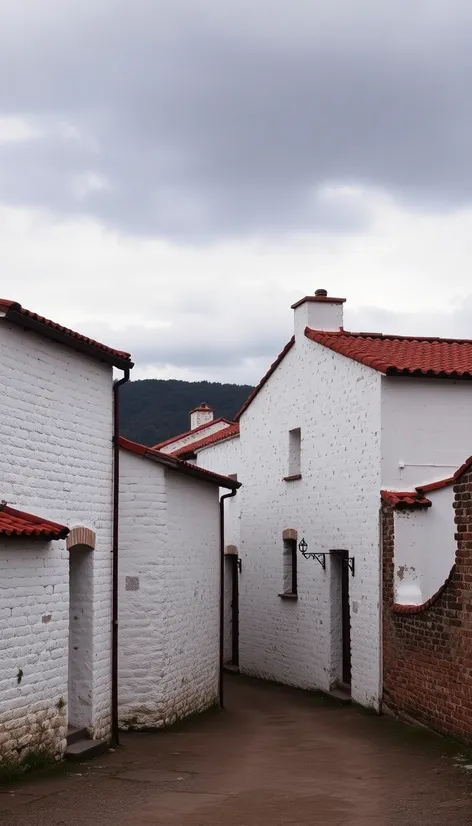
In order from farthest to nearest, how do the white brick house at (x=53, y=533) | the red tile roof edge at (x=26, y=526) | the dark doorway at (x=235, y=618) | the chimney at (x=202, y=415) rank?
the chimney at (x=202, y=415) → the dark doorway at (x=235, y=618) → the white brick house at (x=53, y=533) → the red tile roof edge at (x=26, y=526)

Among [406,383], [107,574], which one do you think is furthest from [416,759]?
[406,383]

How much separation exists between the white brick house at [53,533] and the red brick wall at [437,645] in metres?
4.43

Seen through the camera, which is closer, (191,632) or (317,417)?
(191,632)

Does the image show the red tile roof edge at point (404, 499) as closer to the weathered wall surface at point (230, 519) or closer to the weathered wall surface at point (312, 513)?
the weathered wall surface at point (312, 513)

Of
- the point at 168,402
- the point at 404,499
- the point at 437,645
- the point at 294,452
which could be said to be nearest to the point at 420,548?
the point at 404,499

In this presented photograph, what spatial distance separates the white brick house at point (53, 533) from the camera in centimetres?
1004

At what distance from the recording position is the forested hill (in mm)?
95812

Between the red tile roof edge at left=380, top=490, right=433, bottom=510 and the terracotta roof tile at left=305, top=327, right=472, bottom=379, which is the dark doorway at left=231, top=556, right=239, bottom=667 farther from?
the red tile roof edge at left=380, top=490, right=433, bottom=510

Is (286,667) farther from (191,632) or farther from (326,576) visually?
(191,632)

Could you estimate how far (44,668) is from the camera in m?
10.6

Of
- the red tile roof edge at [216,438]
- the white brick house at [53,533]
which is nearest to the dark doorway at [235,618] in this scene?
the red tile roof edge at [216,438]

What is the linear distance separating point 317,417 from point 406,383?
344 centimetres

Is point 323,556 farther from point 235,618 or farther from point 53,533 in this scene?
point 53,533

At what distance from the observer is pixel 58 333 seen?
1119cm
